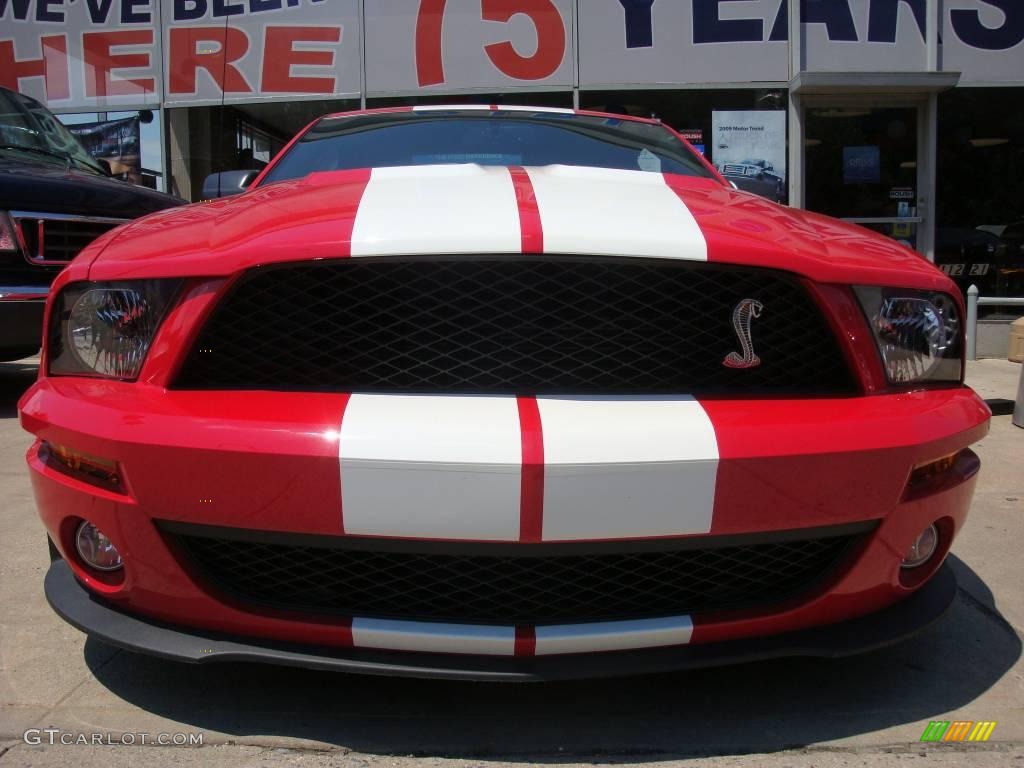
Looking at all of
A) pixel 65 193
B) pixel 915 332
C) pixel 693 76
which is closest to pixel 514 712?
pixel 915 332

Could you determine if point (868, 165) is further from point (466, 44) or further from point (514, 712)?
point (514, 712)

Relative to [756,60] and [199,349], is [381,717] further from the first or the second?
[756,60]

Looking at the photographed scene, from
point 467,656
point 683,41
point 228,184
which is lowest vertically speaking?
point 467,656

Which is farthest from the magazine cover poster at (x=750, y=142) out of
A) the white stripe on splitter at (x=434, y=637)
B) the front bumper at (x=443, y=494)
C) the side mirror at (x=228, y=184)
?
the white stripe on splitter at (x=434, y=637)

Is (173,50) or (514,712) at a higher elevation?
(173,50)

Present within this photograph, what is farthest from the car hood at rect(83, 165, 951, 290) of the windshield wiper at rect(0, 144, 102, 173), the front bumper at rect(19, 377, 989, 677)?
the windshield wiper at rect(0, 144, 102, 173)

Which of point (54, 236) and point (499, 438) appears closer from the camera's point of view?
point (499, 438)

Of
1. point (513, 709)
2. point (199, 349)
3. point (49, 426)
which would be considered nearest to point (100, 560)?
point (49, 426)

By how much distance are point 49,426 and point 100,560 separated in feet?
0.88

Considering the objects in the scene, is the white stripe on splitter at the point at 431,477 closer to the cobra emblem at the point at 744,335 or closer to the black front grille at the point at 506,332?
the black front grille at the point at 506,332

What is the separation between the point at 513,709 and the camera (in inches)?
67.7

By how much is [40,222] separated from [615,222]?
3.72 metres

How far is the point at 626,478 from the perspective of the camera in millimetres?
1392

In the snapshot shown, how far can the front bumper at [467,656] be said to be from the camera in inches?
58.2
